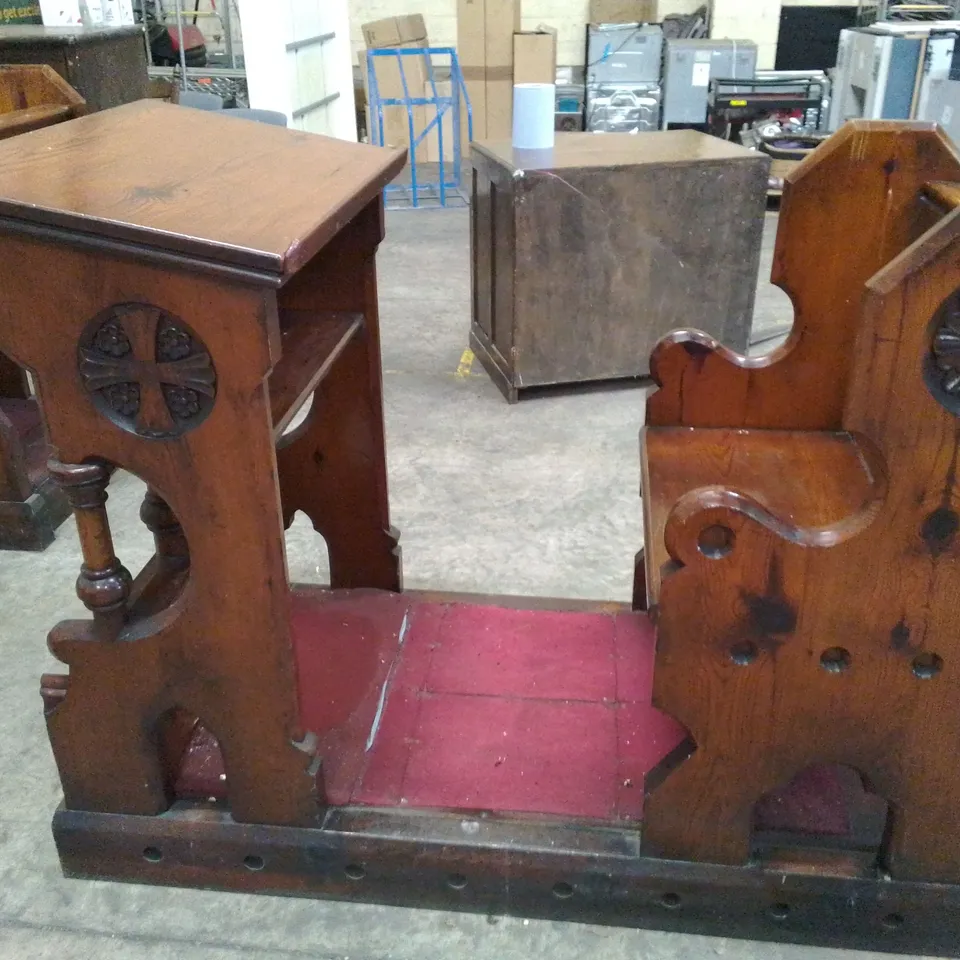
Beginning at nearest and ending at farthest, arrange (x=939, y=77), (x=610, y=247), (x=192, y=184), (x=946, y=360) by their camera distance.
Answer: (x=946, y=360)
(x=192, y=184)
(x=610, y=247)
(x=939, y=77)

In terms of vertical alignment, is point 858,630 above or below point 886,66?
below

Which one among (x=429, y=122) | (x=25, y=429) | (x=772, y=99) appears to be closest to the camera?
(x=25, y=429)

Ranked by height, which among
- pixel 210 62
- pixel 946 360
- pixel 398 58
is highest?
pixel 946 360

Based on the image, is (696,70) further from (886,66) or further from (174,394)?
(174,394)

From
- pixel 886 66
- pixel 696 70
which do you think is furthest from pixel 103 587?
pixel 696 70

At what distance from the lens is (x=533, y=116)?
3463 millimetres

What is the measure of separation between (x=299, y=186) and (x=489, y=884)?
1.10 m

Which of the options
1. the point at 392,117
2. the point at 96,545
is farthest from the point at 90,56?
the point at 392,117

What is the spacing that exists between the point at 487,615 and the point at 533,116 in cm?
213

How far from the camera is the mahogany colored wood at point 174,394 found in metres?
1.19

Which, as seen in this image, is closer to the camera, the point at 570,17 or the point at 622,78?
the point at 622,78

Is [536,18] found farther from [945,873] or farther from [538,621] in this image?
[945,873]

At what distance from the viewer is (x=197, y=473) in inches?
50.8

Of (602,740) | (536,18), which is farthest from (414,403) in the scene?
(536,18)
